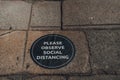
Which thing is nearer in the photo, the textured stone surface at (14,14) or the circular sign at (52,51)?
the circular sign at (52,51)

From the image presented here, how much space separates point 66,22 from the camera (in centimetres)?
405

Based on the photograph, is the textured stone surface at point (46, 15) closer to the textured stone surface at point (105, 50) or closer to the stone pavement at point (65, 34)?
the stone pavement at point (65, 34)

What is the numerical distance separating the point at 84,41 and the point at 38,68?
95cm

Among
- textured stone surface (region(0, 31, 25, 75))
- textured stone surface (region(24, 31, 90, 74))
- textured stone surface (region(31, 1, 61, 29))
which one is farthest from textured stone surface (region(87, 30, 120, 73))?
textured stone surface (region(0, 31, 25, 75))

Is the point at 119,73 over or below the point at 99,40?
below

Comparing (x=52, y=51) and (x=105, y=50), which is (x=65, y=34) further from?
(x=105, y=50)

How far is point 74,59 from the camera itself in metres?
3.51

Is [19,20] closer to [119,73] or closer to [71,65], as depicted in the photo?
[71,65]

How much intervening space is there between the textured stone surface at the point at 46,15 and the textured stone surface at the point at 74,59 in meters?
0.19

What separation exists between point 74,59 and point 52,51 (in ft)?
1.30

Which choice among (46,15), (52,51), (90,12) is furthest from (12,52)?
(90,12)

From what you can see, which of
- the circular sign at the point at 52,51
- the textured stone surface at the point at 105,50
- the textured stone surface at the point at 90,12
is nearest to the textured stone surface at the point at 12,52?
the circular sign at the point at 52,51

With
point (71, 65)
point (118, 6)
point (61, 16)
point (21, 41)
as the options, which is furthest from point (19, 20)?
point (118, 6)

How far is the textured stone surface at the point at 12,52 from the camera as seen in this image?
134 inches
